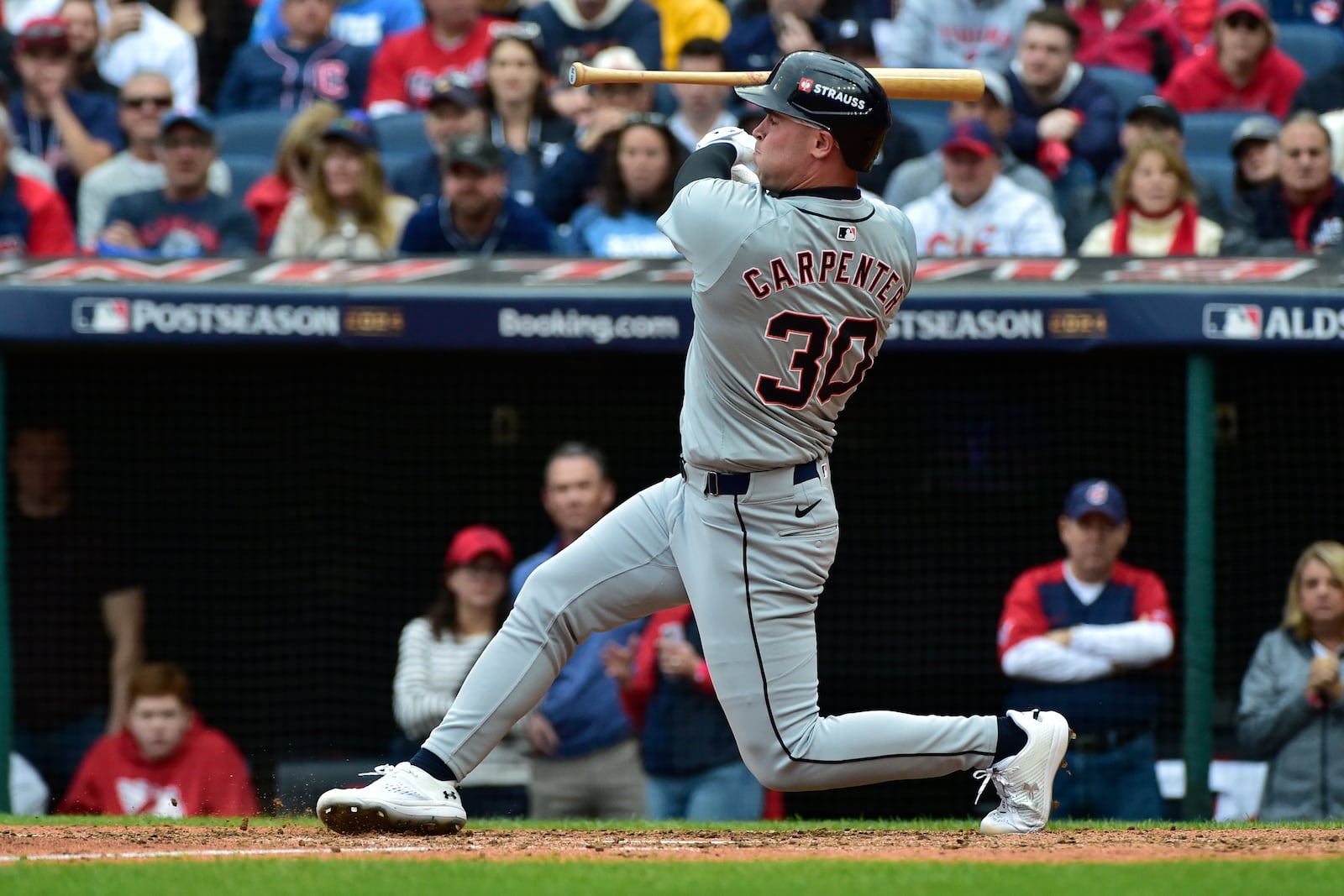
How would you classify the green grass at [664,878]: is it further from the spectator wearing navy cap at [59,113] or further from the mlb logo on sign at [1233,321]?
the spectator wearing navy cap at [59,113]

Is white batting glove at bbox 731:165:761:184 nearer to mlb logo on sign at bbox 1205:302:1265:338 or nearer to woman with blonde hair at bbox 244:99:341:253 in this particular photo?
mlb logo on sign at bbox 1205:302:1265:338

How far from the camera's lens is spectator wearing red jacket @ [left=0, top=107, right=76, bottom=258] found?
6672 millimetres

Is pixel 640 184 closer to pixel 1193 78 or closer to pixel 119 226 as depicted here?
pixel 119 226

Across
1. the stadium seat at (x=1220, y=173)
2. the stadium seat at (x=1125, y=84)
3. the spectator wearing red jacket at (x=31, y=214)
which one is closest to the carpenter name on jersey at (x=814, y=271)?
the stadium seat at (x=1220, y=173)

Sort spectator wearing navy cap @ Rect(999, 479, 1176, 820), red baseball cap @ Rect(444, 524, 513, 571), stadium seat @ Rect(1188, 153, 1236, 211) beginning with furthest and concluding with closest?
1. stadium seat @ Rect(1188, 153, 1236, 211)
2. red baseball cap @ Rect(444, 524, 513, 571)
3. spectator wearing navy cap @ Rect(999, 479, 1176, 820)

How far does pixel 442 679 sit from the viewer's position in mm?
5910

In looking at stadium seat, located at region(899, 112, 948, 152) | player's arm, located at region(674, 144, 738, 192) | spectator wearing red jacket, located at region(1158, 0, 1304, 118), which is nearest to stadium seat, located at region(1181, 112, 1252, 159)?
spectator wearing red jacket, located at region(1158, 0, 1304, 118)

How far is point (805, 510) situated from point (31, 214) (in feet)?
14.0

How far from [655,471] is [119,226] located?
7.03 ft

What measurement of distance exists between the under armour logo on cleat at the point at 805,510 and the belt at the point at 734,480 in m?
0.04

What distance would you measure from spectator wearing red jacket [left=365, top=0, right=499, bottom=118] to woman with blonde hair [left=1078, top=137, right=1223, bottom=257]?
2902mm

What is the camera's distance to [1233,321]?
5.39 m

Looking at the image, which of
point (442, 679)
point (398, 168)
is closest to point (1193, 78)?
point (398, 168)

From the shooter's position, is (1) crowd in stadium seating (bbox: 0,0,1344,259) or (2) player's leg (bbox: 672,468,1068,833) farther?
(1) crowd in stadium seating (bbox: 0,0,1344,259)
